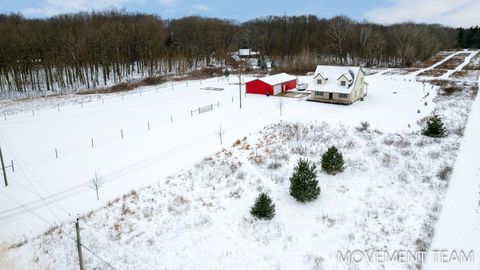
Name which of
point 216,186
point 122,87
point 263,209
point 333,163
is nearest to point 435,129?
point 333,163

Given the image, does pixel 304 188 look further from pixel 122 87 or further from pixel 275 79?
pixel 122 87

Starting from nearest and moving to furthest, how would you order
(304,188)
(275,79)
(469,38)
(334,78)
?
1. (304,188)
2. (334,78)
3. (275,79)
4. (469,38)

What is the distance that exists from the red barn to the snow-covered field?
9.90m

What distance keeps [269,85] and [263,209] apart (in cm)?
3266

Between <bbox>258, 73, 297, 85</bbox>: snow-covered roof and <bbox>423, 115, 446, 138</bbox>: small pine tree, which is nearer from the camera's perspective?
<bbox>423, 115, 446, 138</bbox>: small pine tree

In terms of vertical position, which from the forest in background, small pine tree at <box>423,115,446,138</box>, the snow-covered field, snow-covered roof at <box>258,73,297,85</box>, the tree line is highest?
the tree line

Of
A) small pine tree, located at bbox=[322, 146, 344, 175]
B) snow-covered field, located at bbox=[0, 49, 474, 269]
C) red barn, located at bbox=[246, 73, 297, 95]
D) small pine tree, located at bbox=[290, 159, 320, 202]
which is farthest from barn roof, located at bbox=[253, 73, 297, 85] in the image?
small pine tree, located at bbox=[290, 159, 320, 202]

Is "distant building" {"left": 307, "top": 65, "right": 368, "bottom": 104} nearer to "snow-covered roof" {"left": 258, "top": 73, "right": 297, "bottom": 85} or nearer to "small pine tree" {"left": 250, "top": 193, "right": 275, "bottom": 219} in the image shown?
"snow-covered roof" {"left": 258, "top": 73, "right": 297, "bottom": 85}

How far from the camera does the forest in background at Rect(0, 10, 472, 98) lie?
62.3 meters

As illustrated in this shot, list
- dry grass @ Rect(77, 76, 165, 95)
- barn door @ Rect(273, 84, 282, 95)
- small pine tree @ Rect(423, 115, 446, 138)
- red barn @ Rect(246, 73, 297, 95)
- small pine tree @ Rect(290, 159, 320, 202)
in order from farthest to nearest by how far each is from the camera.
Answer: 1. dry grass @ Rect(77, 76, 165, 95)
2. barn door @ Rect(273, 84, 282, 95)
3. red barn @ Rect(246, 73, 297, 95)
4. small pine tree @ Rect(423, 115, 446, 138)
5. small pine tree @ Rect(290, 159, 320, 202)

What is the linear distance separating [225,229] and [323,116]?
2340 cm

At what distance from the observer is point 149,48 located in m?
77.8

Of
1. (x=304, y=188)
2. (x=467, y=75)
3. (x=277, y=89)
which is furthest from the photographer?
(x=467, y=75)

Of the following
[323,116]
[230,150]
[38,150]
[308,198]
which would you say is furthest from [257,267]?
[323,116]
